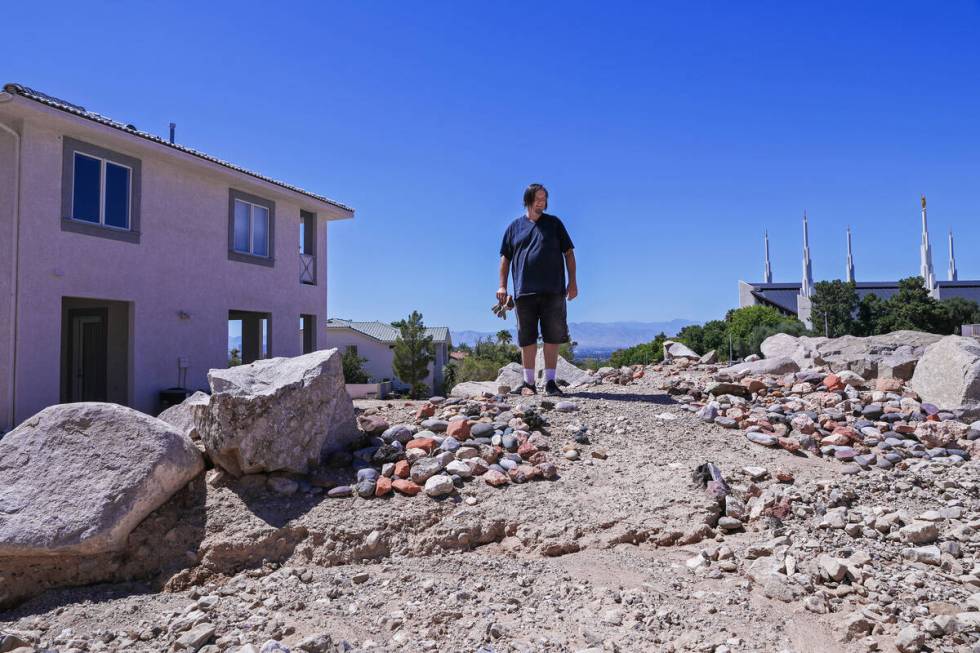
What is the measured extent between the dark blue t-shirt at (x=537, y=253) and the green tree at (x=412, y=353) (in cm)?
1770

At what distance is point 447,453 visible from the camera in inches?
158

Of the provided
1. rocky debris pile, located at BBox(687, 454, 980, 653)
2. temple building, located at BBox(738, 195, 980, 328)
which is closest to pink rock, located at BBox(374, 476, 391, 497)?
rocky debris pile, located at BBox(687, 454, 980, 653)

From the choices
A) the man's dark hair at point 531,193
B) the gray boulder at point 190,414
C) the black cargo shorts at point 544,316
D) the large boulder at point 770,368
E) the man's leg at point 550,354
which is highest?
the man's dark hair at point 531,193

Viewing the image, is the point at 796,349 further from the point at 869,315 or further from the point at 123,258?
the point at 869,315

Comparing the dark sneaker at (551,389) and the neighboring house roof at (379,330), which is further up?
the neighboring house roof at (379,330)

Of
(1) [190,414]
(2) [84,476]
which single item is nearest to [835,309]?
(1) [190,414]

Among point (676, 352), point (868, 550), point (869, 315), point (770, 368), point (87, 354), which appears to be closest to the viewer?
point (868, 550)

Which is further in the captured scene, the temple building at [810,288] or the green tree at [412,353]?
the temple building at [810,288]

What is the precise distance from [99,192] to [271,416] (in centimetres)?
797

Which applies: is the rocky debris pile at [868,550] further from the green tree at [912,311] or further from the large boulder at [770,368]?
the green tree at [912,311]

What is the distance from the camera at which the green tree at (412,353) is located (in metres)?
23.5

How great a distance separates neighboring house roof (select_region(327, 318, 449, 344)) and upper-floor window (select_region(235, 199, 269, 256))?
2013 cm

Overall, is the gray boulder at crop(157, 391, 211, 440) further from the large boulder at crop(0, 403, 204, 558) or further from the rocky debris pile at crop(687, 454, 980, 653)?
the rocky debris pile at crop(687, 454, 980, 653)

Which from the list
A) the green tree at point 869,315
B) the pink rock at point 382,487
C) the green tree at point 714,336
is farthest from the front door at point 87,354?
the green tree at point 869,315
